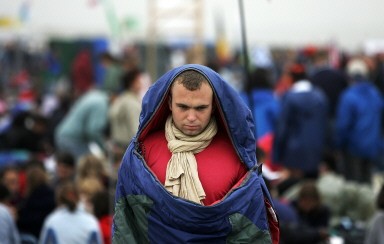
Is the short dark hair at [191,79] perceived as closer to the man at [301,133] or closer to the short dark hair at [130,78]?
the short dark hair at [130,78]

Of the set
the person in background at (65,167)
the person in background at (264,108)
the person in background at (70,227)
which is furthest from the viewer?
the person in background at (264,108)

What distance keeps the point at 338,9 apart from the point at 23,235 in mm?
12577

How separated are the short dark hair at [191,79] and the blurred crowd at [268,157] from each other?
2453mm

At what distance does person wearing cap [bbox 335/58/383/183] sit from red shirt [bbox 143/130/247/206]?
30.0 feet

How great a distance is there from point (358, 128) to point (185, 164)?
9440mm

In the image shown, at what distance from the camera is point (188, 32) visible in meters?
25.6

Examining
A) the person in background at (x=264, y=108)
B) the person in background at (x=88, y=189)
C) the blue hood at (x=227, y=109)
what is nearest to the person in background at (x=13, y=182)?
the person in background at (x=88, y=189)

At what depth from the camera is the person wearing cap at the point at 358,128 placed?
46.3 feet

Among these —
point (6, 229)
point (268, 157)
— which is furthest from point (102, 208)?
point (268, 157)

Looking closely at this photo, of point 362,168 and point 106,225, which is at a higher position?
point 106,225

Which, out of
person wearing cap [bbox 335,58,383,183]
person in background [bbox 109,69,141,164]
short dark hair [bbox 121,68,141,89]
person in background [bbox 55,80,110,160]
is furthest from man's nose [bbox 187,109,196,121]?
person wearing cap [bbox 335,58,383,183]

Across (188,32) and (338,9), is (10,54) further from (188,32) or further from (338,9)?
(338,9)

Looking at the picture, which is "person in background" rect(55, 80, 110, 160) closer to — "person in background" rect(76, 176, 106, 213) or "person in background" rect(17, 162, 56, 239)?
"person in background" rect(76, 176, 106, 213)

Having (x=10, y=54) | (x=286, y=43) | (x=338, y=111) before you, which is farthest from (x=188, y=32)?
(x=338, y=111)
